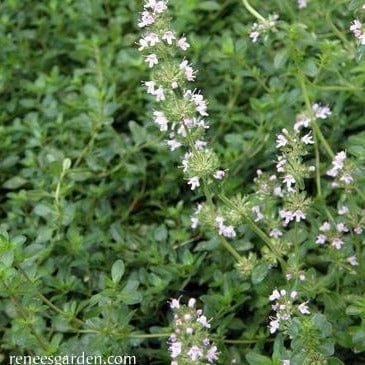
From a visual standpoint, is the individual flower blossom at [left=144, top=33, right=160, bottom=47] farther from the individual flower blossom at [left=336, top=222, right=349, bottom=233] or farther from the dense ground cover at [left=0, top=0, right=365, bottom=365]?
the individual flower blossom at [left=336, top=222, right=349, bottom=233]

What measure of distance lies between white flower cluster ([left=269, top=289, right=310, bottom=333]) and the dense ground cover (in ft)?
0.04

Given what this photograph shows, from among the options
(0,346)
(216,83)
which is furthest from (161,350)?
(216,83)

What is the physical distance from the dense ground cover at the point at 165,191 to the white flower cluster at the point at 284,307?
0.4 inches

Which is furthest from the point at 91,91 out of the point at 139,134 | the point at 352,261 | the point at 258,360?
the point at 258,360

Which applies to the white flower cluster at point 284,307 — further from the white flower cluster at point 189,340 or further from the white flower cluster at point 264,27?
the white flower cluster at point 264,27

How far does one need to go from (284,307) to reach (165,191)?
0.84m

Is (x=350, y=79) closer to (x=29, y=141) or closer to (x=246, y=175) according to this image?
(x=246, y=175)

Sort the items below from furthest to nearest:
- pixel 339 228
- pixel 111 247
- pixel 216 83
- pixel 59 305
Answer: pixel 216 83 → pixel 111 247 → pixel 59 305 → pixel 339 228

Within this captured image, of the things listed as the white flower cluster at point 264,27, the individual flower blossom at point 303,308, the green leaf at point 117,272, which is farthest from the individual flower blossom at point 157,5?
the individual flower blossom at point 303,308

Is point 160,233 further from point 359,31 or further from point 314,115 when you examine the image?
point 359,31

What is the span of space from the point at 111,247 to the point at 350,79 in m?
0.88

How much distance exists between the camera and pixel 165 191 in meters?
2.42

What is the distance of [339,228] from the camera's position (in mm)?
1870

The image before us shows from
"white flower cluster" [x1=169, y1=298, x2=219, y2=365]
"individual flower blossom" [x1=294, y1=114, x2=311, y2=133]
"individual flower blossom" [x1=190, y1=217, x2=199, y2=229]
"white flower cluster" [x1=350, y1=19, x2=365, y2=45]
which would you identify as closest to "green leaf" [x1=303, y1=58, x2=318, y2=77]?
"individual flower blossom" [x1=294, y1=114, x2=311, y2=133]
